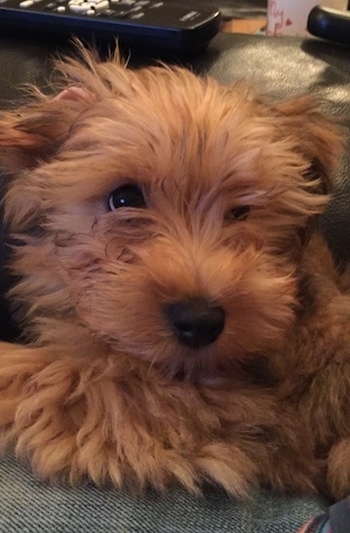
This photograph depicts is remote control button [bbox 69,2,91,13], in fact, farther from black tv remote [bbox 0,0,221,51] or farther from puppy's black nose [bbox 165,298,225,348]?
puppy's black nose [bbox 165,298,225,348]

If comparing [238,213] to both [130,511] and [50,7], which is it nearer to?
[130,511]

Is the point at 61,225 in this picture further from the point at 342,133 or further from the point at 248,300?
the point at 342,133

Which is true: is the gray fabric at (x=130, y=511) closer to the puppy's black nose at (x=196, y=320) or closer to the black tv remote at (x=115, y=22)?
the puppy's black nose at (x=196, y=320)

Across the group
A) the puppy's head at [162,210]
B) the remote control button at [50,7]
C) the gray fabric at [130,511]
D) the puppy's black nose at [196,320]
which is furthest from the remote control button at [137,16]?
the gray fabric at [130,511]

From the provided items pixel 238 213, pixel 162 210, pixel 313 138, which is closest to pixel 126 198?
pixel 162 210

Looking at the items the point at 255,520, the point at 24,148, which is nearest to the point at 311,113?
the point at 24,148
